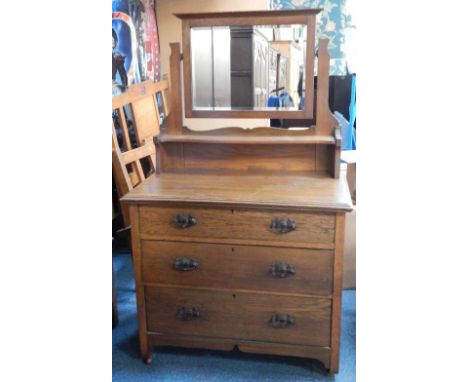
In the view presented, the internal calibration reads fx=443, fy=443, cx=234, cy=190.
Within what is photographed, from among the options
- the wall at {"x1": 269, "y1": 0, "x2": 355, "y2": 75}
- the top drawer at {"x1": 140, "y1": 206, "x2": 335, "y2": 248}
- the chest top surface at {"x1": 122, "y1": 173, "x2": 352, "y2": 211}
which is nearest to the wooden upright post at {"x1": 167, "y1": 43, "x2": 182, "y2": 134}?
the chest top surface at {"x1": 122, "y1": 173, "x2": 352, "y2": 211}

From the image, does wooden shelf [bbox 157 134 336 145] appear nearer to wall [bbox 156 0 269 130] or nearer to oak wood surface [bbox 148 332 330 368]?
oak wood surface [bbox 148 332 330 368]

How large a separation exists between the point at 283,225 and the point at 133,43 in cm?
174

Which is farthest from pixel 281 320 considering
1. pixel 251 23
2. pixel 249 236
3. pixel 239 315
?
pixel 251 23

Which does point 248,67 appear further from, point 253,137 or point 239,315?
point 239,315

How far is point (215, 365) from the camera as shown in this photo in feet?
5.90

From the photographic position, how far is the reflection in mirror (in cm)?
177

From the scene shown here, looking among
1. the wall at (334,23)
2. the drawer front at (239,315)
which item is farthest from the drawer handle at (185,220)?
the wall at (334,23)

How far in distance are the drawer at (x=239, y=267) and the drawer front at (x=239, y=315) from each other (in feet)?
0.13

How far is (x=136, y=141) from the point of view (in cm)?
267

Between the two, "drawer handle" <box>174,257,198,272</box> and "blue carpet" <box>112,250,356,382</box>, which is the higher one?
"drawer handle" <box>174,257,198,272</box>

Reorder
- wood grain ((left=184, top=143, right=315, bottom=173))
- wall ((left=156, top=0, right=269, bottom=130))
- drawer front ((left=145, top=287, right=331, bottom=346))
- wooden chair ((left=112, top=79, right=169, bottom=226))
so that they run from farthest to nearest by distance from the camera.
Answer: wall ((left=156, top=0, right=269, bottom=130)), wooden chair ((left=112, top=79, right=169, bottom=226)), wood grain ((left=184, top=143, right=315, bottom=173)), drawer front ((left=145, top=287, right=331, bottom=346))

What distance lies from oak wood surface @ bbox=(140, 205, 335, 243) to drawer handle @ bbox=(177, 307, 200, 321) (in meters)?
0.30
